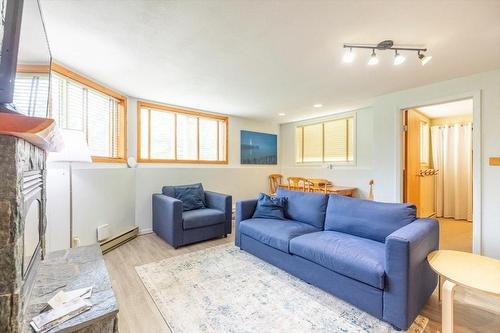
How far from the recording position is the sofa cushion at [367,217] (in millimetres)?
2123

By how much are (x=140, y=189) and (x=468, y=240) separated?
17.4 ft

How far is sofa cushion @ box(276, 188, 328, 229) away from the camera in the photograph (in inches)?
108

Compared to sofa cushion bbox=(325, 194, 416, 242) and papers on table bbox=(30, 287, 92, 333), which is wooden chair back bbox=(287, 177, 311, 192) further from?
papers on table bbox=(30, 287, 92, 333)

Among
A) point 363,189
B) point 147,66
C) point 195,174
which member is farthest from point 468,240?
point 147,66

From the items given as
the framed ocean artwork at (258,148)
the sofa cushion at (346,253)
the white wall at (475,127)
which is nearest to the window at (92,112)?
the framed ocean artwork at (258,148)

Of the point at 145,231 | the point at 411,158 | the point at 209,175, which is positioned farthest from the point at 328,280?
the point at 209,175

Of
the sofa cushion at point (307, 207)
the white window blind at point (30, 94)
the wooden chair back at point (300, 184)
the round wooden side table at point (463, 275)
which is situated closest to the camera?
the white window blind at point (30, 94)

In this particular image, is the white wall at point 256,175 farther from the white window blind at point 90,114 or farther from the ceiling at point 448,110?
the ceiling at point 448,110

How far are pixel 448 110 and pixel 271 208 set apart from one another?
4.45 metres

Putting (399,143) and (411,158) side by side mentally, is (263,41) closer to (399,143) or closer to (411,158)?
(399,143)

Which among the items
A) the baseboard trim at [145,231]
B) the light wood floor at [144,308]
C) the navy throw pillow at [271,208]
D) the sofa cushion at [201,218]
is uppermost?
the navy throw pillow at [271,208]

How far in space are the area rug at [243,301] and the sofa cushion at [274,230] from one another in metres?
0.32

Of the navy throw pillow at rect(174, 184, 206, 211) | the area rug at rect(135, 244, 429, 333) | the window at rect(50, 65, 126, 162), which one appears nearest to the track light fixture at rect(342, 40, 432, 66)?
the area rug at rect(135, 244, 429, 333)

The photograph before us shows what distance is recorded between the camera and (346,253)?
1894mm
